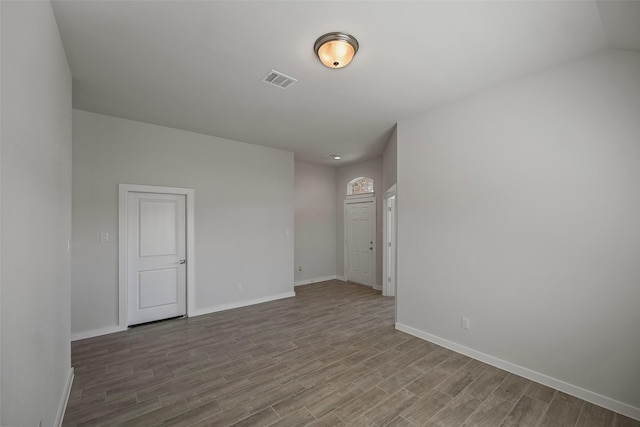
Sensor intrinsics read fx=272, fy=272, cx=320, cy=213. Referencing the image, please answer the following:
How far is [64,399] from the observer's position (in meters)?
2.26

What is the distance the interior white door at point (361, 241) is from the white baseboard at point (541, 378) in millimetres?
2855

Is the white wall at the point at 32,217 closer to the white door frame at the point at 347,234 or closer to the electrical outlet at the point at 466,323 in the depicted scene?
the electrical outlet at the point at 466,323

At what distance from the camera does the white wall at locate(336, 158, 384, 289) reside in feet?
20.4

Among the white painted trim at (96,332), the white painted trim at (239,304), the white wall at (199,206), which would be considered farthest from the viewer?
the white painted trim at (239,304)

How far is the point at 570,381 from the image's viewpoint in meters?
2.43

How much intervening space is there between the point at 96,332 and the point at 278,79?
4.00 metres

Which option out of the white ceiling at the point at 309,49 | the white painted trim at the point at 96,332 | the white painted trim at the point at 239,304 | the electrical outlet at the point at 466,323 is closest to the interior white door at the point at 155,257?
the white painted trim at the point at 96,332

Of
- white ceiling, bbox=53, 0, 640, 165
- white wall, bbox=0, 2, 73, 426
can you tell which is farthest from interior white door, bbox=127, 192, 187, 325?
white wall, bbox=0, 2, 73, 426

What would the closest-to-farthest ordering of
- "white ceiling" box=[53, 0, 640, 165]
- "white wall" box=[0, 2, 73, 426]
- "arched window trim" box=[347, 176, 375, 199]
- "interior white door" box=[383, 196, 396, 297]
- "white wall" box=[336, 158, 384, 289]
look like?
"white wall" box=[0, 2, 73, 426] < "white ceiling" box=[53, 0, 640, 165] < "interior white door" box=[383, 196, 396, 297] < "white wall" box=[336, 158, 384, 289] < "arched window trim" box=[347, 176, 375, 199]

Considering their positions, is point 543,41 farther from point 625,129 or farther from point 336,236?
point 336,236

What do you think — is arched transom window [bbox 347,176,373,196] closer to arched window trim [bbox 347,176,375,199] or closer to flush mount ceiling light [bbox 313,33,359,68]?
arched window trim [bbox 347,176,375,199]

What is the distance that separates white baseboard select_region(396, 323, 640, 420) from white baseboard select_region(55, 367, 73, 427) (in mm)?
3606

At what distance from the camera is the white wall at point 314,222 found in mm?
6633

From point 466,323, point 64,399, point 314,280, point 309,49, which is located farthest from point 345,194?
point 64,399
